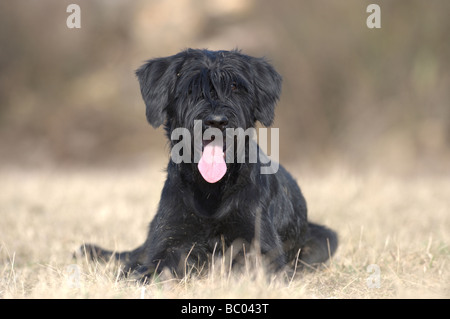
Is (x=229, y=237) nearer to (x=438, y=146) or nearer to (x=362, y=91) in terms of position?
(x=362, y=91)

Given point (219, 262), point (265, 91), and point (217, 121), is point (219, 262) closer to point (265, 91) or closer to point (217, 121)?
point (217, 121)

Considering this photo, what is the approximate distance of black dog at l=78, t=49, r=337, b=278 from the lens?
4.04m

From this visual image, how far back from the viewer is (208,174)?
401cm

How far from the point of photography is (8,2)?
17859 millimetres

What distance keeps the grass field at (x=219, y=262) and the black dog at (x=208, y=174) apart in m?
0.23

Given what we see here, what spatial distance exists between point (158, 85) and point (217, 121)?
2.20ft

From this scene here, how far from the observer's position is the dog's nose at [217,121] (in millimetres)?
3791

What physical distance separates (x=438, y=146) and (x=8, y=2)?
13220mm

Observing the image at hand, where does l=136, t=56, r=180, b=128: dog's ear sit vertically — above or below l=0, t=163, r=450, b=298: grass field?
above

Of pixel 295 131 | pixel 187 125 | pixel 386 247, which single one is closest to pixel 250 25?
pixel 295 131

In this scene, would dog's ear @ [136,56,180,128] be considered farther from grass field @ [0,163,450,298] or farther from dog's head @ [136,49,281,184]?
grass field @ [0,163,450,298]

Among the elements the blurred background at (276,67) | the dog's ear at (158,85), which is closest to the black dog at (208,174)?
the dog's ear at (158,85)

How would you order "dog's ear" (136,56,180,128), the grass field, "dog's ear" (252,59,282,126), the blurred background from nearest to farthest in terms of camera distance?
the grass field
"dog's ear" (136,56,180,128)
"dog's ear" (252,59,282,126)
the blurred background

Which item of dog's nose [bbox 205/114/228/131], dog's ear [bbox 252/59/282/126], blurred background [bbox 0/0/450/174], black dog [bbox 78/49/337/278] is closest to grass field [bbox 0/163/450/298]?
black dog [bbox 78/49/337/278]
